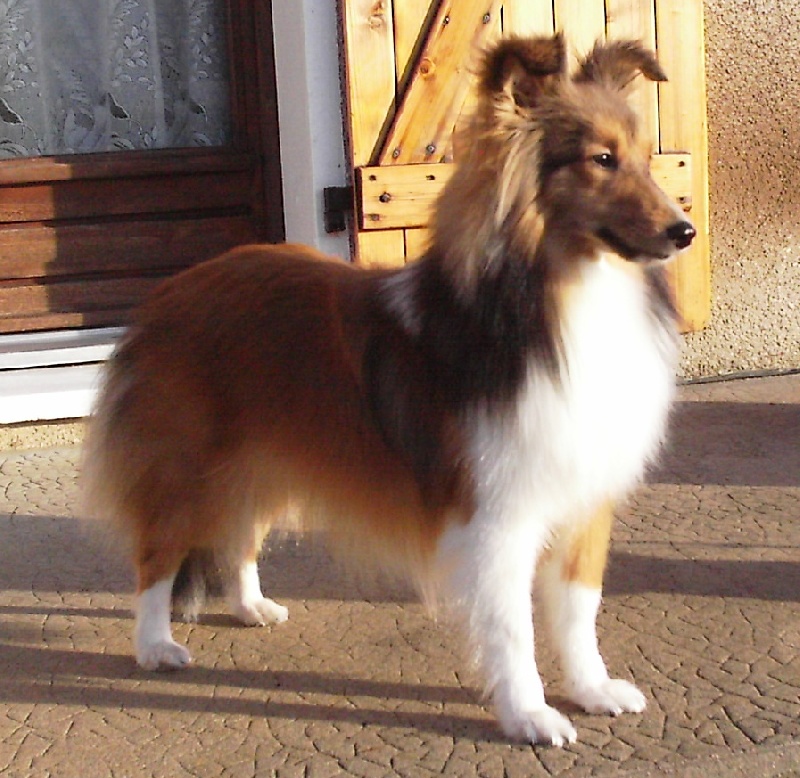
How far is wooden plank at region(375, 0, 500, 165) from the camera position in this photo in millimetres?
5121

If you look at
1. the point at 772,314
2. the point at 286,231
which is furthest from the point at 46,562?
the point at 772,314

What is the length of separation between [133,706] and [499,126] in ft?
6.01

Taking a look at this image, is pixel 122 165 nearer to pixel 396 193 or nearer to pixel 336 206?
pixel 336 206

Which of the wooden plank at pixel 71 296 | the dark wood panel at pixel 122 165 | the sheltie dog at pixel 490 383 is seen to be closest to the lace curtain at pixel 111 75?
the dark wood panel at pixel 122 165

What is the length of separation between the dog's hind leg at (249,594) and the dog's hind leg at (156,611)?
0.79 ft

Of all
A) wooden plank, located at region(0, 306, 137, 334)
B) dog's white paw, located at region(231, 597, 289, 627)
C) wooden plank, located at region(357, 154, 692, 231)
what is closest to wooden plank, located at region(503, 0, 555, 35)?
wooden plank, located at region(357, 154, 692, 231)

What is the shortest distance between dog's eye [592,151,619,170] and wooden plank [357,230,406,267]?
8.19 ft

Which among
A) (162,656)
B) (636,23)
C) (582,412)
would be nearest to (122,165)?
(636,23)

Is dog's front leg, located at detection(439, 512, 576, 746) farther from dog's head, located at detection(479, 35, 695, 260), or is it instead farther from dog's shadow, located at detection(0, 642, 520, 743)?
dog's head, located at detection(479, 35, 695, 260)

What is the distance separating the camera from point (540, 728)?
2842 millimetres

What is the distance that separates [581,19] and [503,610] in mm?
3482

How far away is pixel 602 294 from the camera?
2764mm

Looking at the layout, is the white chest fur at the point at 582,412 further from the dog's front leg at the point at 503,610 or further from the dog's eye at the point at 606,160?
the dog's eye at the point at 606,160

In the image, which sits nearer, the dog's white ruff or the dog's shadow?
the dog's white ruff
